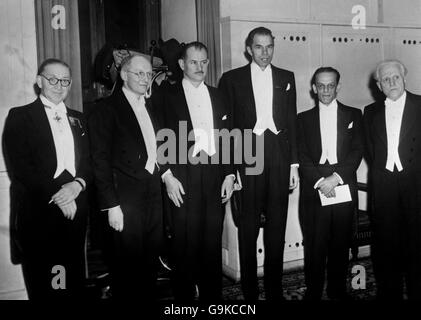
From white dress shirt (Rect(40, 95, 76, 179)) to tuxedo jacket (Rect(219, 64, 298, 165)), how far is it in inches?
40.0

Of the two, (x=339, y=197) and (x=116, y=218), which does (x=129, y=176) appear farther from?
(x=339, y=197)

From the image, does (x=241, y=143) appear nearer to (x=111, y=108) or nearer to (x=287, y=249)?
(x=111, y=108)

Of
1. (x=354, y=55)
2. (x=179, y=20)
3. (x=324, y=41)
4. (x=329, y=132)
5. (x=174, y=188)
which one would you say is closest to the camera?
(x=174, y=188)

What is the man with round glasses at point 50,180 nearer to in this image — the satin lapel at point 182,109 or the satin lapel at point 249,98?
the satin lapel at point 182,109

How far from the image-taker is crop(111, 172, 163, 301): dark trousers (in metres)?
2.69

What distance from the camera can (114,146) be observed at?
8.88 feet

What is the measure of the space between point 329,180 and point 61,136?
5.37 ft

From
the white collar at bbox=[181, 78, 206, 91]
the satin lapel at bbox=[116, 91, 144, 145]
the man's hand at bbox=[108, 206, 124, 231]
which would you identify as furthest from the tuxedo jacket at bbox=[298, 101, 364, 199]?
the man's hand at bbox=[108, 206, 124, 231]

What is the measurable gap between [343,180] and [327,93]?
0.57 metres

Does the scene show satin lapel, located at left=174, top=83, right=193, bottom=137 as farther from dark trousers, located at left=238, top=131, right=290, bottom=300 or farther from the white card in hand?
the white card in hand

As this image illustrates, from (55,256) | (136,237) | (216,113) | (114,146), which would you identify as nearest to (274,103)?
(216,113)

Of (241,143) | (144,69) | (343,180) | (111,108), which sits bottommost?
(343,180)

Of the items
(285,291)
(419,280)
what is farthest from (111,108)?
(419,280)
